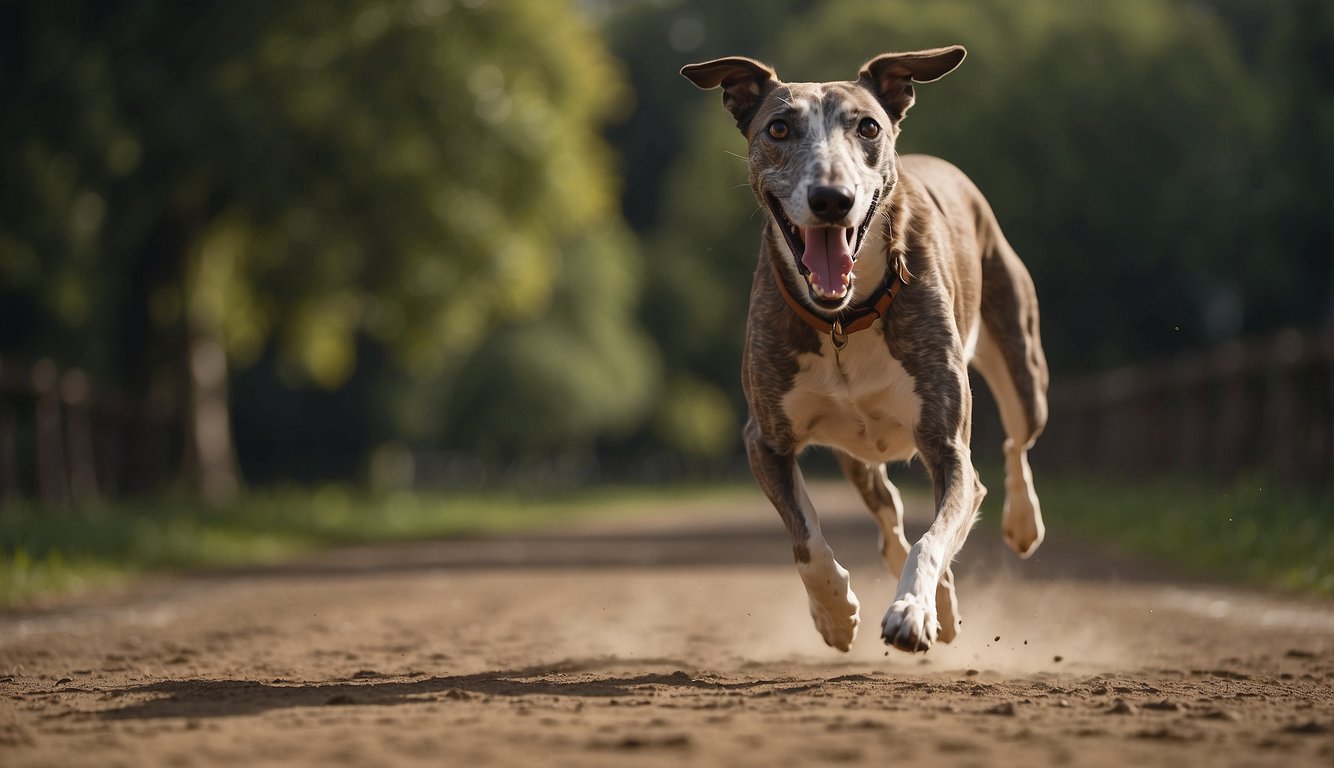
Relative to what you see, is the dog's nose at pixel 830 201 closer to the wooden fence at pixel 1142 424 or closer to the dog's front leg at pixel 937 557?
the dog's front leg at pixel 937 557

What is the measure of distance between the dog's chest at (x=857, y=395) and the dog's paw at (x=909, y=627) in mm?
1135

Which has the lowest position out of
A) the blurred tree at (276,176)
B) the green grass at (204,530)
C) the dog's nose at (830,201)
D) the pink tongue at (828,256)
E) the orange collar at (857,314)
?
the green grass at (204,530)

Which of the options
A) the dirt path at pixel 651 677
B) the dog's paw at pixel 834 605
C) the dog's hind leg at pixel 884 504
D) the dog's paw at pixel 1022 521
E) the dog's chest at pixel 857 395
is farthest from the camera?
the dog's paw at pixel 1022 521

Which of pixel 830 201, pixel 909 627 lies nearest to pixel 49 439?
pixel 830 201

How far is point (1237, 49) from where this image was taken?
33.7 metres

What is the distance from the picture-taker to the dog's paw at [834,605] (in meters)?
6.18

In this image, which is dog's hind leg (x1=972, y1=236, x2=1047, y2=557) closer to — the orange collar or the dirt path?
the dirt path

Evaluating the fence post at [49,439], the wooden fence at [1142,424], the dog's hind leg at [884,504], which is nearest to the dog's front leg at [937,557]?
the dog's hind leg at [884,504]

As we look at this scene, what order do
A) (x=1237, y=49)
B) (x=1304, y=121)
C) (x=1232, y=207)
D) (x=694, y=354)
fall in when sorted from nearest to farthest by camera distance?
(x=1304, y=121) → (x=1232, y=207) → (x=1237, y=49) → (x=694, y=354)

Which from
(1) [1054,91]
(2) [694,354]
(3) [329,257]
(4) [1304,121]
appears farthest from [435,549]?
(2) [694,354]

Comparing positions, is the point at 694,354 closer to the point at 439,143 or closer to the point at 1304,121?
the point at 1304,121

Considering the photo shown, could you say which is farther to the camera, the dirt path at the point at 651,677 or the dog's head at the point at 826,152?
the dog's head at the point at 826,152

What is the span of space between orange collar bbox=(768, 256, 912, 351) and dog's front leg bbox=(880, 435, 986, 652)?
486mm

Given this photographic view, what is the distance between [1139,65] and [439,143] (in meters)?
14.4
